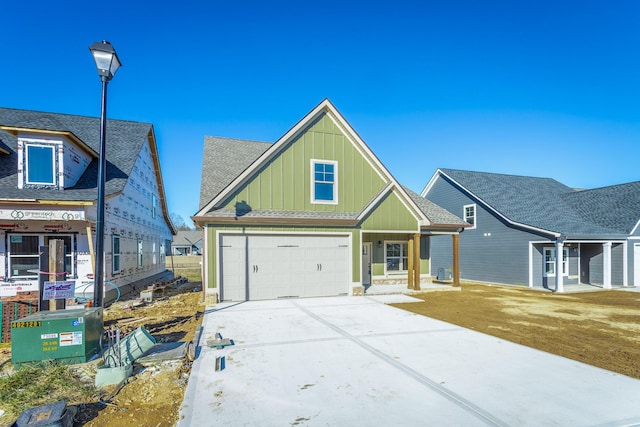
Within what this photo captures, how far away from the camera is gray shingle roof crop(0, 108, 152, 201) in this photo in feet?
37.1

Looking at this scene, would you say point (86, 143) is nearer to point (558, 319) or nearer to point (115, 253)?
point (115, 253)

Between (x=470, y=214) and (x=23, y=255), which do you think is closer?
(x=23, y=255)

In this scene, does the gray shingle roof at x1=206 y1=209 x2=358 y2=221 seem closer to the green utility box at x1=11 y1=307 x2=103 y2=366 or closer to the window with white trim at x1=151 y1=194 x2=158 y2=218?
the green utility box at x1=11 y1=307 x2=103 y2=366

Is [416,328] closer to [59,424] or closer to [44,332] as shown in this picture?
[59,424]

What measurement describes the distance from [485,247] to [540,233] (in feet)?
11.4

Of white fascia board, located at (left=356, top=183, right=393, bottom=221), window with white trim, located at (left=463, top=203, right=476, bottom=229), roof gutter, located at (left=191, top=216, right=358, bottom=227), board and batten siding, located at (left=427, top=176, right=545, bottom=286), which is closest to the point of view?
roof gutter, located at (left=191, top=216, right=358, bottom=227)

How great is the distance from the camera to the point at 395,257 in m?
17.2

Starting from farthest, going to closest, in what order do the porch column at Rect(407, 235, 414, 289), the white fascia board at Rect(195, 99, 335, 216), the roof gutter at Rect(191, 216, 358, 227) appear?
the porch column at Rect(407, 235, 414, 289) < the white fascia board at Rect(195, 99, 335, 216) < the roof gutter at Rect(191, 216, 358, 227)

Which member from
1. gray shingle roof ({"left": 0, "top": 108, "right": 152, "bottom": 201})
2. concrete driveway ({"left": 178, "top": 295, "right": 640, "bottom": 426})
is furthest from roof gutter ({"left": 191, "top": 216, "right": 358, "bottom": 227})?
concrete driveway ({"left": 178, "top": 295, "right": 640, "bottom": 426})

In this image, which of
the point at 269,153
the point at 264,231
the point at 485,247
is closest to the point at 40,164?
the point at 269,153

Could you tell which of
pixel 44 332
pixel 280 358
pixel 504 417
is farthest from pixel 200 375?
pixel 504 417

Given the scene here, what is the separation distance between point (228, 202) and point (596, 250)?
21212mm

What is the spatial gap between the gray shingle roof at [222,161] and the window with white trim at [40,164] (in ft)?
17.0

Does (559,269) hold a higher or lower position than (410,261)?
lower
